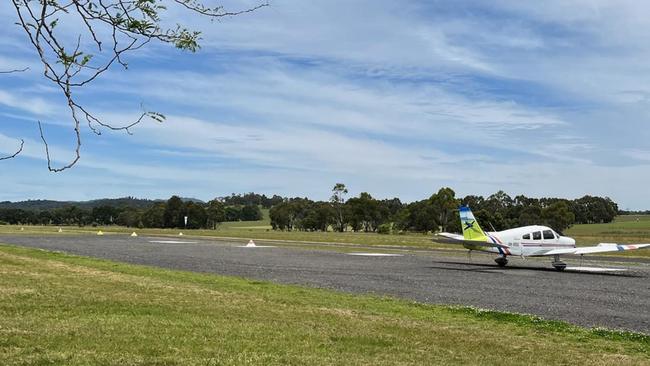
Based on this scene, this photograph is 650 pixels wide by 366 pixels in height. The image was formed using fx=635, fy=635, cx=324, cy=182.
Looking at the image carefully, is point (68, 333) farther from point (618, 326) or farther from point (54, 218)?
point (54, 218)

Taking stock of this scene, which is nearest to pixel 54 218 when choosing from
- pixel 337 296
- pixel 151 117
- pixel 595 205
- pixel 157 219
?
pixel 157 219

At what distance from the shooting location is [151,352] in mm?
8055

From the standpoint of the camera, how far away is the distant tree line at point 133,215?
145875mm

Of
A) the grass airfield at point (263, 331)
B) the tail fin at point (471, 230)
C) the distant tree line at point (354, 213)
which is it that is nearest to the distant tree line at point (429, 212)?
the distant tree line at point (354, 213)

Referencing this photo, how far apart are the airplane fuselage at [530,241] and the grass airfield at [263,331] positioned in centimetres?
1568

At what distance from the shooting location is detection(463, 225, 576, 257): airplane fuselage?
94.7 feet

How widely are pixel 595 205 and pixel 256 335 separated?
146m

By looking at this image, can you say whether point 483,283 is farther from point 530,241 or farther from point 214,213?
point 214,213

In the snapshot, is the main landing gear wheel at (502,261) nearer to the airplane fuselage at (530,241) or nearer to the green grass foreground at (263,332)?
the airplane fuselage at (530,241)

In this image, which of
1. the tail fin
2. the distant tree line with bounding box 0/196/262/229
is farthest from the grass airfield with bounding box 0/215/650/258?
the distant tree line with bounding box 0/196/262/229

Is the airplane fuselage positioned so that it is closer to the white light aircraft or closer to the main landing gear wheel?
the white light aircraft

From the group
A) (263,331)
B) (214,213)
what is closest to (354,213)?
(214,213)

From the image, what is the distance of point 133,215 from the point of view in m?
162

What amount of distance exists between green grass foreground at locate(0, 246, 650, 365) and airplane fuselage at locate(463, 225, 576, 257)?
15.4m
